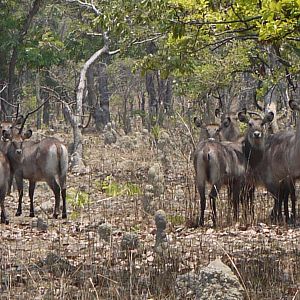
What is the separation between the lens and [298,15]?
695cm

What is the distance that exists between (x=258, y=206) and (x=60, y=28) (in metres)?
32.4

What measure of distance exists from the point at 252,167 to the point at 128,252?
4298 mm

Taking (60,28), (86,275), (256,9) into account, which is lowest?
(86,275)

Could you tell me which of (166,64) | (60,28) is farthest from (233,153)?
(60,28)

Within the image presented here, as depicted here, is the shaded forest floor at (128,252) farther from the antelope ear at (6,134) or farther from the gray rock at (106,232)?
the antelope ear at (6,134)

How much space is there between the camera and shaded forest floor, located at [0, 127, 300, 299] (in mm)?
6777

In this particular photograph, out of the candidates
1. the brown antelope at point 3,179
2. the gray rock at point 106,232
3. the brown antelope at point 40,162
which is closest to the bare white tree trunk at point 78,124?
the brown antelope at point 40,162

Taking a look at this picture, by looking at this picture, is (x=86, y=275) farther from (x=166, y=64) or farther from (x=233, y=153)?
(x=233, y=153)

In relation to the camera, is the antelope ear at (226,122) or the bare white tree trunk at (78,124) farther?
the bare white tree trunk at (78,124)

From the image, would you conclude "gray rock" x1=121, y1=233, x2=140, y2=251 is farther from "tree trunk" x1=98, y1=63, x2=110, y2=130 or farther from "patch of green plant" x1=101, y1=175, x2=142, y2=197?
"tree trunk" x1=98, y1=63, x2=110, y2=130

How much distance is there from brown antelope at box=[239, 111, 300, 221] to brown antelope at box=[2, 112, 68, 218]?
10.3 feet

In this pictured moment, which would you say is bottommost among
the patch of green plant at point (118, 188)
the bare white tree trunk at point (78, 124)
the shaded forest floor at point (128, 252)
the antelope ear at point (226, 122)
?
the shaded forest floor at point (128, 252)

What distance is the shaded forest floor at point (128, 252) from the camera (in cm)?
678

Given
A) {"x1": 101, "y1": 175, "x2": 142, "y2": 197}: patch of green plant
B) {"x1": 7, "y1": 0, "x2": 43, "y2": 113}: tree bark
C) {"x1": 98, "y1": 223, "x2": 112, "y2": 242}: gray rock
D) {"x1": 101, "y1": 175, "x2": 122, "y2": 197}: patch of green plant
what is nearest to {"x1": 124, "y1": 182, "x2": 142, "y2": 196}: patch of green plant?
{"x1": 101, "y1": 175, "x2": 142, "y2": 197}: patch of green plant
